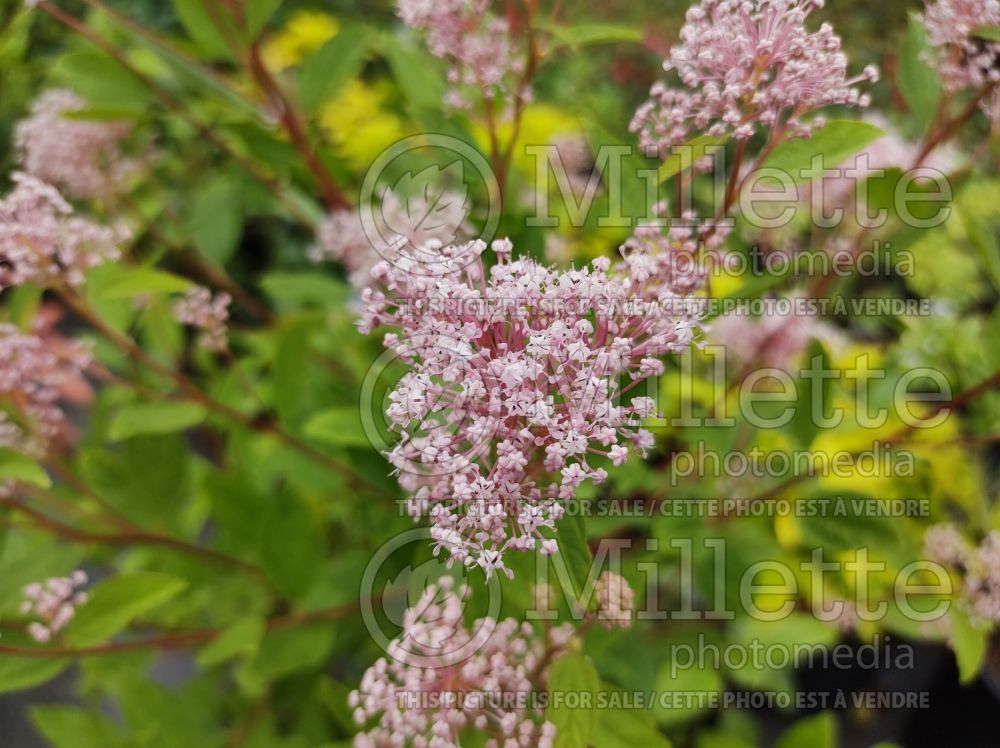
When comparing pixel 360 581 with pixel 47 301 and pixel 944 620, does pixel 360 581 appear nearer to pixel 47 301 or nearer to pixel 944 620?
pixel 944 620

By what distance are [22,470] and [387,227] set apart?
416 millimetres

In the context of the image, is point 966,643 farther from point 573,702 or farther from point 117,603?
point 117,603

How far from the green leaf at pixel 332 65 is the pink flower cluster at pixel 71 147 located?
1.05 feet

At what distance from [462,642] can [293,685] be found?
22.5 inches

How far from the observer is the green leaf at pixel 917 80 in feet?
2.34

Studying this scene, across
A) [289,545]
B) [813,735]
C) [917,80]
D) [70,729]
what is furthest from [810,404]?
[70,729]

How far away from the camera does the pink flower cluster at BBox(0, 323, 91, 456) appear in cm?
68

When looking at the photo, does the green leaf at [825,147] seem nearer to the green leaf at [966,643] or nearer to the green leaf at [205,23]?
the green leaf at [966,643]

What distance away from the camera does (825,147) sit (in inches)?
22.3

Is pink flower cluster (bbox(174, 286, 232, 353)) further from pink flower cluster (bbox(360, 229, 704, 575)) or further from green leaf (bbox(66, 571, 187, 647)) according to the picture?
pink flower cluster (bbox(360, 229, 704, 575))

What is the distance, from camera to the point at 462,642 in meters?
0.57

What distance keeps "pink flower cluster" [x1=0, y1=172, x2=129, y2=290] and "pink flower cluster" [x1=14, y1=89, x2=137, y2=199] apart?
0.89ft

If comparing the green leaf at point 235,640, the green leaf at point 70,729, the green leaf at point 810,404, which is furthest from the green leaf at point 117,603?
the green leaf at point 810,404

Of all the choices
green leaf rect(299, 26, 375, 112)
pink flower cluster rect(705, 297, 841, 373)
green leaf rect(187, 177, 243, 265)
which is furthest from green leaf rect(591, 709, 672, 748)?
green leaf rect(187, 177, 243, 265)
